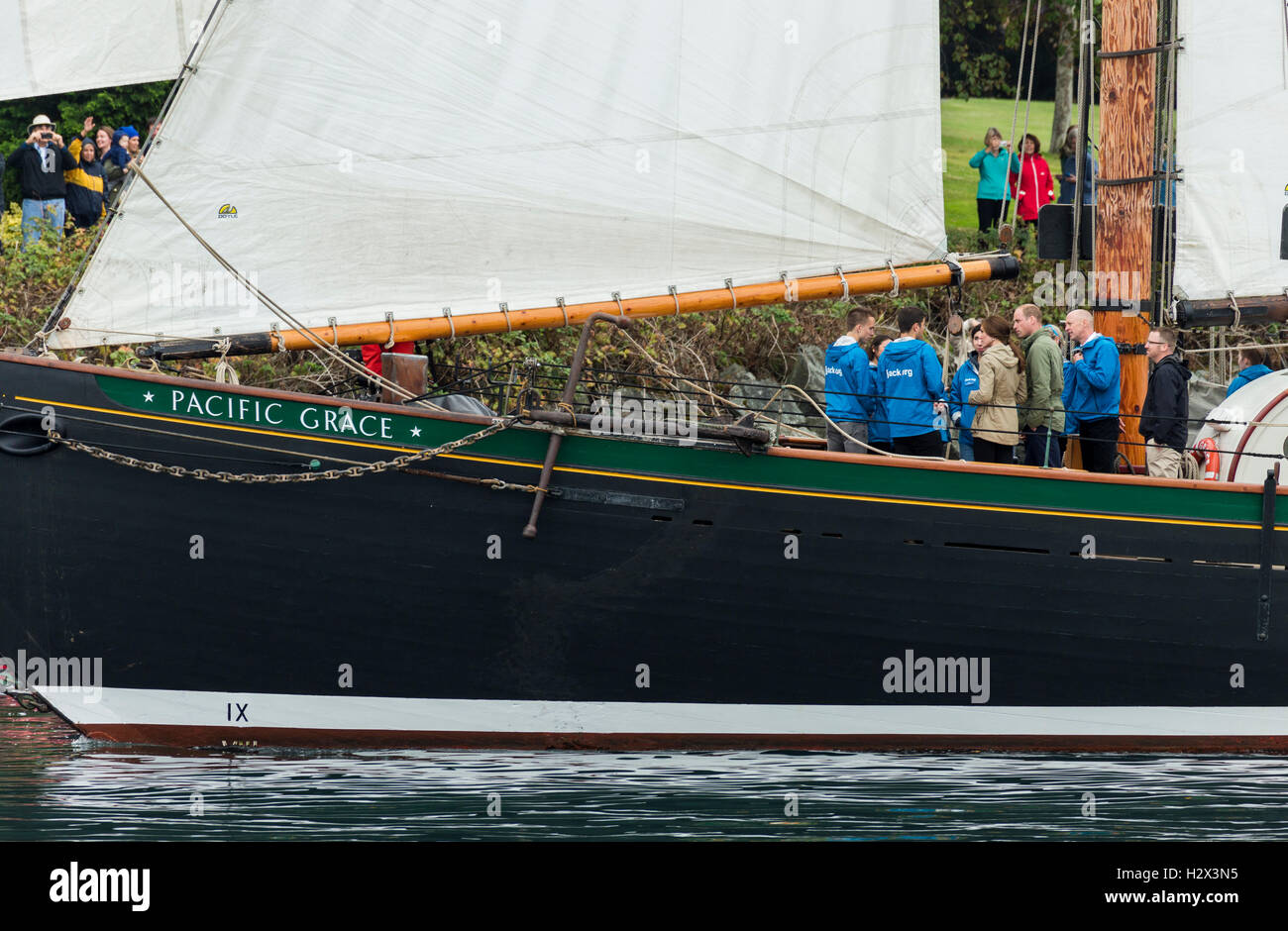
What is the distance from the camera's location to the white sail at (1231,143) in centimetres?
1158

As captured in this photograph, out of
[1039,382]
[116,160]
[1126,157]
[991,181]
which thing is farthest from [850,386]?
[116,160]

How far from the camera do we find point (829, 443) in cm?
1143

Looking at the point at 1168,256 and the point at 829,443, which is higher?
the point at 1168,256

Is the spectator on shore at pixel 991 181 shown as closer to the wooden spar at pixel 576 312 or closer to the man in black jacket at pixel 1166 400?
the man in black jacket at pixel 1166 400

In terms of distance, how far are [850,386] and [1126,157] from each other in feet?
8.56

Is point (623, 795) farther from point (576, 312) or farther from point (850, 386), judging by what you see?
point (850, 386)

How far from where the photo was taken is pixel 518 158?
10.8m

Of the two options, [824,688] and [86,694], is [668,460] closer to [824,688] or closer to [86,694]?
[824,688]

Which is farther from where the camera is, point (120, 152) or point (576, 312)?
point (120, 152)

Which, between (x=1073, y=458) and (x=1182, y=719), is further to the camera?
(x=1073, y=458)

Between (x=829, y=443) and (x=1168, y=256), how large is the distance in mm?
2970
